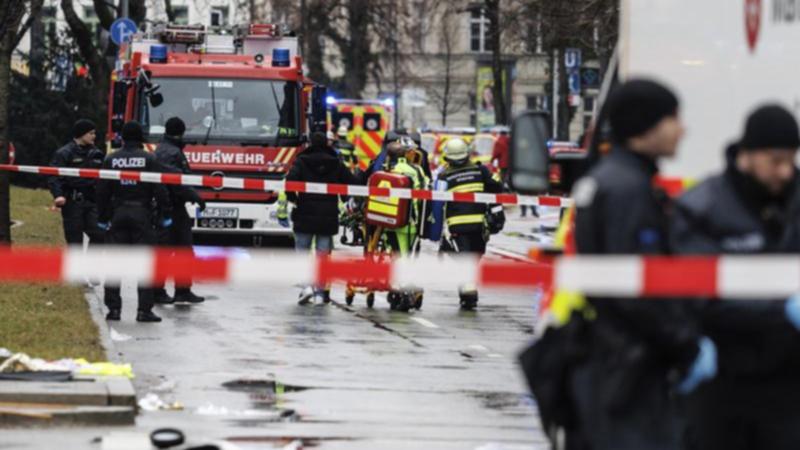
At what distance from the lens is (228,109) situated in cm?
2733

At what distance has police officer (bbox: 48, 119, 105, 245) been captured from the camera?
790 inches

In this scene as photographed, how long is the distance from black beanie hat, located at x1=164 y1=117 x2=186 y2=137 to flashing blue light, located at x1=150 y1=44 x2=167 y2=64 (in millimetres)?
8516

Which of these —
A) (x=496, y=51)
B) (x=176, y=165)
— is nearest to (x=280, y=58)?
(x=176, y=165)

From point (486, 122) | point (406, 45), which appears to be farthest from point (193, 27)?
point (486, 122)

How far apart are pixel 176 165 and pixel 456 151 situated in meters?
2.64

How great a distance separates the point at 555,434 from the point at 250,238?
67.1 ft

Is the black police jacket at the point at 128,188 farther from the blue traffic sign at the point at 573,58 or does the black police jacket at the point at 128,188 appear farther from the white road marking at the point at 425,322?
the blue traffic sign at the point at 573,58

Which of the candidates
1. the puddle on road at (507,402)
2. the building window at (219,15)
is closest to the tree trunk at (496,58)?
the building window at (219,15)

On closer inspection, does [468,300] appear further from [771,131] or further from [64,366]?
[771,131]

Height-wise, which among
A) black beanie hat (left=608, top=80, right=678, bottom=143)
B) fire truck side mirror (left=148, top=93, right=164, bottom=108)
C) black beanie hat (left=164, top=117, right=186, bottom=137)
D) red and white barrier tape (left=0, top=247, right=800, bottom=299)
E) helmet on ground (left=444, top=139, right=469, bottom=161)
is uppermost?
black beanie hat (left=608, top=80, right=678, bottom=143)

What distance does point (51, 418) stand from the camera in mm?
11547

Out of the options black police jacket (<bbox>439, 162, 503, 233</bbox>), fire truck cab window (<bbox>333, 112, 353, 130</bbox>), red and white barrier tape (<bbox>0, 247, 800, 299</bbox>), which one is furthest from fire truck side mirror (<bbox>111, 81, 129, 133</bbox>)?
fire truck cab window (<bbox>333, 112, 353, 130</bbox>)

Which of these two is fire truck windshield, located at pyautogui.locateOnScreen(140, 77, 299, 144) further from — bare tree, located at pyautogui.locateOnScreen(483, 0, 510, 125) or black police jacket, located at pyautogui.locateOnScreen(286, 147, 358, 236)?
bare tree, located at pyautogui.locateOnScreen(483, 0, 510, 125)

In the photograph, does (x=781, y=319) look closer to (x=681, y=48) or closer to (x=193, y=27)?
(x=681, y=48)
